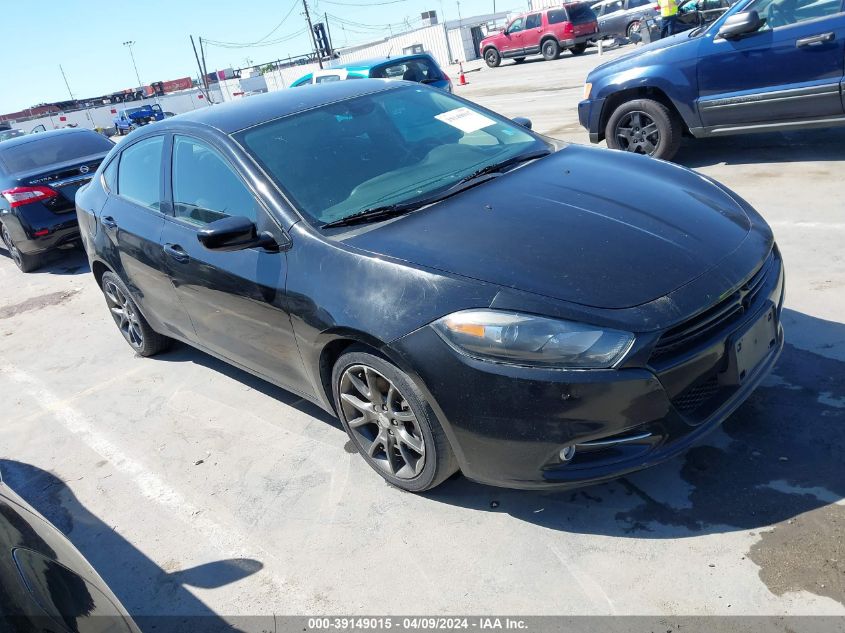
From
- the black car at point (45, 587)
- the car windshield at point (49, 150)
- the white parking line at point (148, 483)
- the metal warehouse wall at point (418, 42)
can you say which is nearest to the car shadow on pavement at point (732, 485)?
the white parking line at point (148, 483)

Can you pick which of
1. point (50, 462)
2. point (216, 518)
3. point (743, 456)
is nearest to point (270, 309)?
point (216, 518)

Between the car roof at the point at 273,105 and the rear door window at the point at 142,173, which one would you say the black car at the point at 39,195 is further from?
the car roof at the point at 273,105

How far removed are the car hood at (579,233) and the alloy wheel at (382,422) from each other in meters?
0.57

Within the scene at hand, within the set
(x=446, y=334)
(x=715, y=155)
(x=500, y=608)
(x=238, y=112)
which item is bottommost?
(x=500, y=608)

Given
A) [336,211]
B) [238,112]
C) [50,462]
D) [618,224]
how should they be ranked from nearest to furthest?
[618,224] → [336,211] → [238,112] → [50,462]

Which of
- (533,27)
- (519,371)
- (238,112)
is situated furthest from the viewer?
(533,27)

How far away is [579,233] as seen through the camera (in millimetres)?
2824

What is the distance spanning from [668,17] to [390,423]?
14.1 meters

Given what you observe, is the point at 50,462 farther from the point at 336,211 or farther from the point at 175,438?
the point at 336,211

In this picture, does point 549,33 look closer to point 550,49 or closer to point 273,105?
point 550,49

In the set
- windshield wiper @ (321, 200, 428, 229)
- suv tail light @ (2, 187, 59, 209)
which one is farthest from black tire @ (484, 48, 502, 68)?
windshield wiper @ (321, 200, 428, 229)

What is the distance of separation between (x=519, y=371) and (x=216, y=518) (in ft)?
5.72

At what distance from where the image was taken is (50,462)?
4137mm

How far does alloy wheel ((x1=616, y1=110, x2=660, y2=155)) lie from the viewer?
700cm
